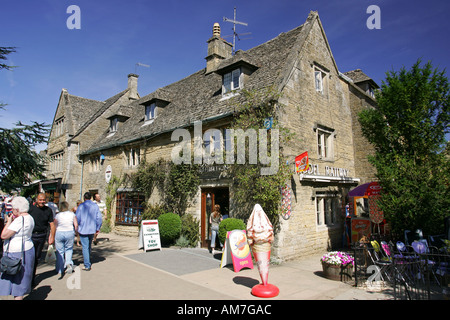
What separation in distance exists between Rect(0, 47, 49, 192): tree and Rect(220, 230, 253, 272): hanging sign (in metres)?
9.10

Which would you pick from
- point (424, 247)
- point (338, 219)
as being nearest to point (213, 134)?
point (338, 219)

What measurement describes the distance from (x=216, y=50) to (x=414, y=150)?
12.5 meters

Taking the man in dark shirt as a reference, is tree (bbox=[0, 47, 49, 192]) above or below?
above

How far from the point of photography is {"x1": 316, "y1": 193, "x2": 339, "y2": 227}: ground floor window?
11.6 m

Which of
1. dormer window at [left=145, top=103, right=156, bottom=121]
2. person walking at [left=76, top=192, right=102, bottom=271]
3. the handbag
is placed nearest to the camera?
the handbag

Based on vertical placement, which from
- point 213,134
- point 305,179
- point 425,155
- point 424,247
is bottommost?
point 424,247

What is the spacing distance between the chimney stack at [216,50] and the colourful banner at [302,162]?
31.5ft

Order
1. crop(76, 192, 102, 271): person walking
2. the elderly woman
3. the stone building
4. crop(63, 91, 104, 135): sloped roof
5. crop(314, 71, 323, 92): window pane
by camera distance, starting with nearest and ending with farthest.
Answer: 1. the elderly woman
2. crop(76, 192, 102, 271): person walking
3. the stone building
4. crop(314, 71, 323, 92): window pane
5. crop(63, 91, 104, 135): sloped roof

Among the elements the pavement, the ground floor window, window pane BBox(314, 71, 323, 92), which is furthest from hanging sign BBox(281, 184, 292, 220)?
window pane BBox(314, 71, 323, 92)

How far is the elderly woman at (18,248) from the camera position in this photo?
467cm

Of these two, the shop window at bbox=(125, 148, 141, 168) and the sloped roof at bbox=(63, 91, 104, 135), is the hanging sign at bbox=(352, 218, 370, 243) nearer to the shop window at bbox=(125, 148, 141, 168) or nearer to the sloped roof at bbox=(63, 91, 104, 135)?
the shop window at bbox=(125, 148, 141, 168)
